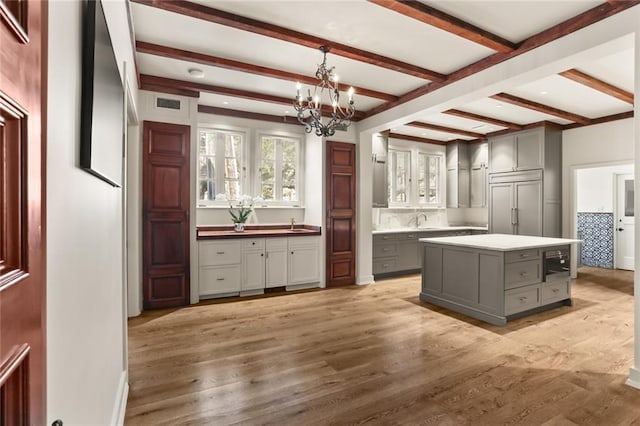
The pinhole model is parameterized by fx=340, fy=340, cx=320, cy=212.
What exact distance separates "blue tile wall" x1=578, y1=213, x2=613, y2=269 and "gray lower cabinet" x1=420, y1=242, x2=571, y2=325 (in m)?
3.76

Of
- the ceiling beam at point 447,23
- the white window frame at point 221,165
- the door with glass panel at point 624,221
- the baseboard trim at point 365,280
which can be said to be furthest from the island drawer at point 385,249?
the door with glass panel at point 624,221

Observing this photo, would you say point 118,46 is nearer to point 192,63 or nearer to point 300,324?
point 192,63

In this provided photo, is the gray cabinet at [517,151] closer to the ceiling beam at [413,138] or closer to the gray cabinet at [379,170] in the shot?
the ceiling beam at [413,138]

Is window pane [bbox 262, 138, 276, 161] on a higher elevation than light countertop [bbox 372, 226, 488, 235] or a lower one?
higher

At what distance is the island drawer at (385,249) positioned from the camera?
6094 millimetres

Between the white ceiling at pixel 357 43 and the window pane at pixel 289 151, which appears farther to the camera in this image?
the window pane at pixel 289 151

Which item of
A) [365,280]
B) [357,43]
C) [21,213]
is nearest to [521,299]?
[365,280]

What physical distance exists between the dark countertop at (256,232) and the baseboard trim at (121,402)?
94.1 inches

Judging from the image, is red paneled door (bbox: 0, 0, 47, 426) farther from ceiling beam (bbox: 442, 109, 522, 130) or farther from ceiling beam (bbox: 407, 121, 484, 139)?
ceiling beam (bbox: 407, 121, 484, 139)

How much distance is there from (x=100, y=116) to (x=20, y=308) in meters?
0.93

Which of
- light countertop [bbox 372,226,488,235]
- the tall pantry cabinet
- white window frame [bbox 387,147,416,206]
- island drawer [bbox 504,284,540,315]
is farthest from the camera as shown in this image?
white window frame [bbox 387,147,416,206]

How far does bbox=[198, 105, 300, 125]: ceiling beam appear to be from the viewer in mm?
5027

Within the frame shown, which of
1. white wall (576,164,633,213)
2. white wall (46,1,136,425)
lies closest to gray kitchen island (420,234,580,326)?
white wall (46,1,136,425)

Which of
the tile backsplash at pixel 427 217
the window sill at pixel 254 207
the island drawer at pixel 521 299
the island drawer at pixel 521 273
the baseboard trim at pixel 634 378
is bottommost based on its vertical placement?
the baseboard trim at pixel 634 378
